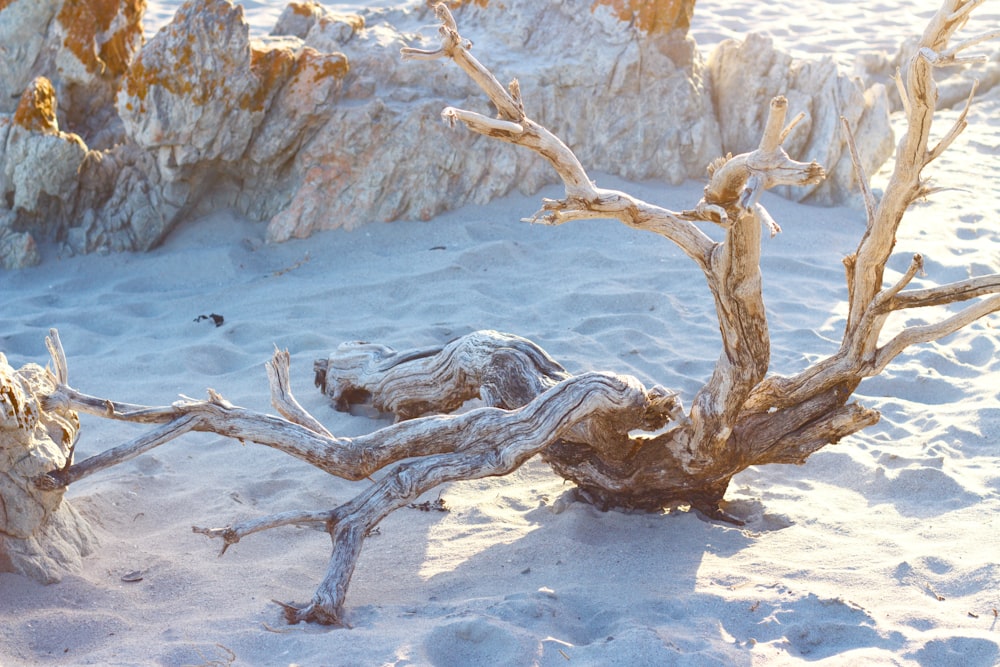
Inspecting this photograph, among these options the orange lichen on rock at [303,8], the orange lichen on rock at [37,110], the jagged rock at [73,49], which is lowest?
the orange lichen on rock at [37,110]

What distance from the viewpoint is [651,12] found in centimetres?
737

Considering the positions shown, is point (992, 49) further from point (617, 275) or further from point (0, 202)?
point (0, 202)

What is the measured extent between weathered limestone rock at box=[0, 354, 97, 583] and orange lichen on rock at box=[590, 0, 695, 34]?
17.5 ft

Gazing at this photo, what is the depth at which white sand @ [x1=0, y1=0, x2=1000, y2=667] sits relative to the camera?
291 centimetres

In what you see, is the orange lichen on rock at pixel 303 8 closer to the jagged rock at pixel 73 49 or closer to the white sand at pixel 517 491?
the jagged rock at pixel 73 49

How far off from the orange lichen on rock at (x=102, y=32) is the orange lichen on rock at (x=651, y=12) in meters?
3.51

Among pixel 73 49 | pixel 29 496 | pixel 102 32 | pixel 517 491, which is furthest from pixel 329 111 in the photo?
pixel 29 496

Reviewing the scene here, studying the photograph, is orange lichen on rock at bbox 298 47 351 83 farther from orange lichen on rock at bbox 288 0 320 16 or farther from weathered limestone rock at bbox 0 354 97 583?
weathered limestone rock at bbox 0 354 97 583

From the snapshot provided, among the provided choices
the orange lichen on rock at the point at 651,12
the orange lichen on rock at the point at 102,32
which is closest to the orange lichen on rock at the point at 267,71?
the orange lichen on rock at the point at 102,32

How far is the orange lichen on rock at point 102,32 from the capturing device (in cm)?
702

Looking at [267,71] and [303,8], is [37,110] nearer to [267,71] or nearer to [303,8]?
[267,71]

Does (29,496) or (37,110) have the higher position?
(37,110)

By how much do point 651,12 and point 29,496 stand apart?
5.73 m

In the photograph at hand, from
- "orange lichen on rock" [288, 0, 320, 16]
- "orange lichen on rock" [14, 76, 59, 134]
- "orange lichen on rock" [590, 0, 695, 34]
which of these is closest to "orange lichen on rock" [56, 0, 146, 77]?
"orange lichen on rock" [14, 76, 59, 134]
